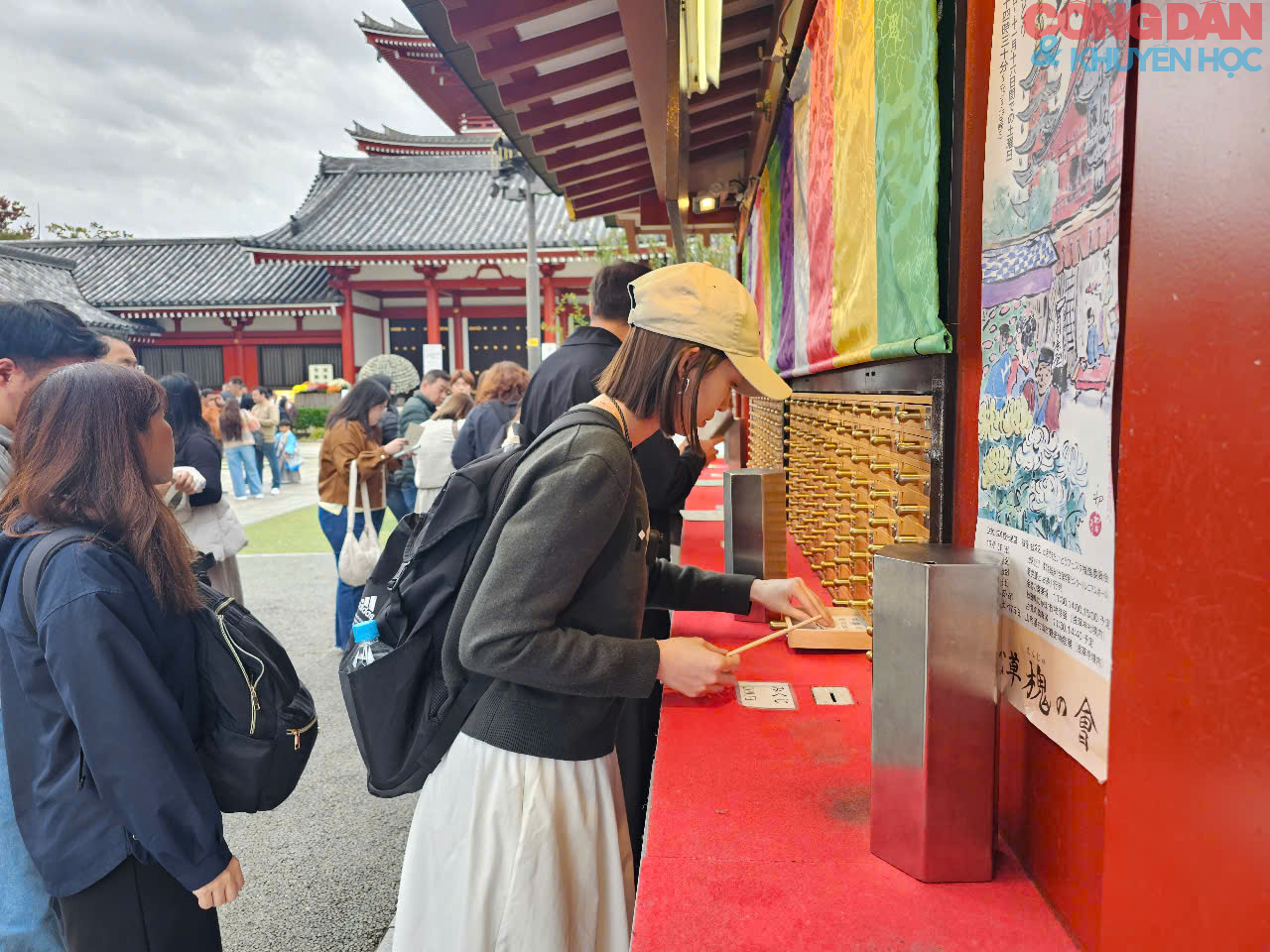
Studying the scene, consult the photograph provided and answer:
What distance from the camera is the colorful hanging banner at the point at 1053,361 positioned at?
89cm

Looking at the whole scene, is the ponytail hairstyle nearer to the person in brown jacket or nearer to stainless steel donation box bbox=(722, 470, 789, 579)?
stainless steel donation box bbox=(722, 470, 789, 579)

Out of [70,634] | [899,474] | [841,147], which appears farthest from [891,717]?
[841,147]

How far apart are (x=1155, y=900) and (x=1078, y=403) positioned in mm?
537

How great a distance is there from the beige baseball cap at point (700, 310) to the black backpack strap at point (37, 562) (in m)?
1.17

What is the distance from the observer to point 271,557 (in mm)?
8383

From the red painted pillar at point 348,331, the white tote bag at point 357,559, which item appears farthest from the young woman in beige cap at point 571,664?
the red painted pillar at point 348,331

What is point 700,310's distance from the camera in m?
1.51

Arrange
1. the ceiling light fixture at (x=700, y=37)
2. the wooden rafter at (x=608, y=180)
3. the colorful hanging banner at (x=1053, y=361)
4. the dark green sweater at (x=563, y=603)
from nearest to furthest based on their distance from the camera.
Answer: the colorful hanging banner at (x=1053, y=361) < the dark green sweater at (x=563, y=603) < the ceiling light fixture at (x=700, y=37) < the wooden rafter at (x=608, y=180)

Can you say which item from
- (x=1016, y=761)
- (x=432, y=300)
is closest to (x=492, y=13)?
(x=1016, y=761)

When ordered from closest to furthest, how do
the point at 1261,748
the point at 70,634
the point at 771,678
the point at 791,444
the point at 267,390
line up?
1. the point at 1261,748
2. the point at 70,634
3. the point at 771,678
4. the point at 791,444
5. the point at 267,390

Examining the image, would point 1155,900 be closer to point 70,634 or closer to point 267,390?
point 70,634

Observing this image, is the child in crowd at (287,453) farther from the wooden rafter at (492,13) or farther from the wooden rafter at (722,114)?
the wooden rafter at (492,13)

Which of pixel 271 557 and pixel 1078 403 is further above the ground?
pixel 1078 403

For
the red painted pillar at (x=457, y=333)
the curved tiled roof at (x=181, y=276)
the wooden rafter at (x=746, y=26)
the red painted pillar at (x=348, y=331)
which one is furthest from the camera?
the curved tiled roof at (x=181, y=276)
